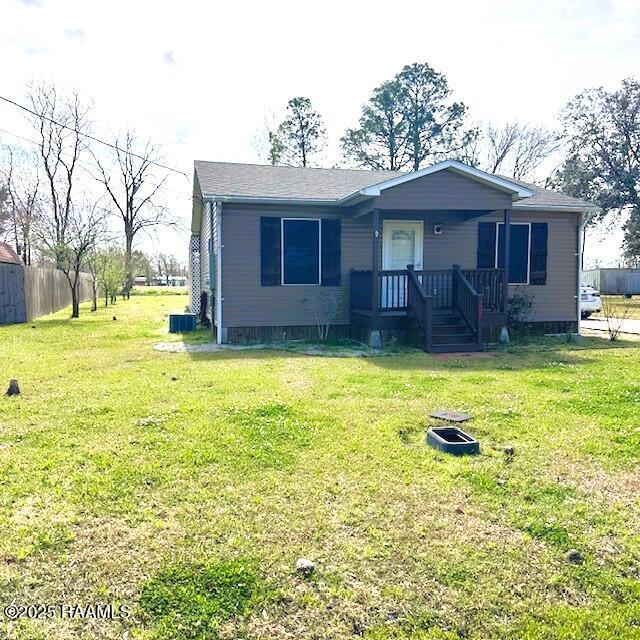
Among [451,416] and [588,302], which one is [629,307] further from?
[451,416]

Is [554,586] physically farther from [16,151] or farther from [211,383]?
[16,151]

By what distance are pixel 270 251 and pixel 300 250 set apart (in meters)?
0.62

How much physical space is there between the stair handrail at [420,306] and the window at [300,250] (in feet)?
6.58

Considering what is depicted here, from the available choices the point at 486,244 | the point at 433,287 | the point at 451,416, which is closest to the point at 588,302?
the point at 486,244

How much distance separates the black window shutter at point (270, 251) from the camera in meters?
10.0

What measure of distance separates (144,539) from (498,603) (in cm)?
166

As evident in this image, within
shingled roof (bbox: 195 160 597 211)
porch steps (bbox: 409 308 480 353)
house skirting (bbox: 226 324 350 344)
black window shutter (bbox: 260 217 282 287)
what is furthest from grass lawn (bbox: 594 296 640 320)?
black window shutter (bbox: 260 217 282 287)

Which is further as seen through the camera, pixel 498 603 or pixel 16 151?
pixel 16 151

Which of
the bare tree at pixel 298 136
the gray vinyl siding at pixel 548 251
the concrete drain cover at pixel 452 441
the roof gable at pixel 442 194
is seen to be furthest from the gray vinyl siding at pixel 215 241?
the bare tree at pixel 298 136

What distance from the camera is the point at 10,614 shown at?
1988 millimetres

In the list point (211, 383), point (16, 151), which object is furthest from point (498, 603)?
point (16, 151)

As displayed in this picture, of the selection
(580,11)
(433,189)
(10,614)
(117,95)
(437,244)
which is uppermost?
(117,95)

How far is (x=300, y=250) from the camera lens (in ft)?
33.7

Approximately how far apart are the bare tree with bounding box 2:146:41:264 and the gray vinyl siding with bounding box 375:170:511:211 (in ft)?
80.0
